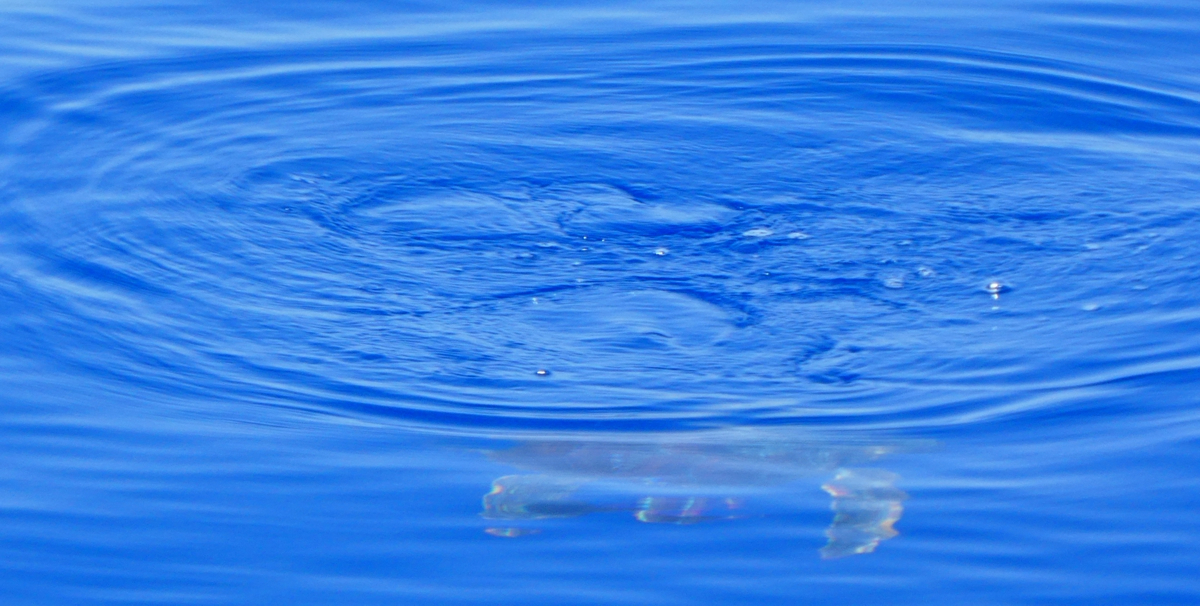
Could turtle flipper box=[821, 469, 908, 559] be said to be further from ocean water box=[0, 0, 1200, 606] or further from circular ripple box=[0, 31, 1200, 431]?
circular ripple box=[0, 31, 1200, 431]

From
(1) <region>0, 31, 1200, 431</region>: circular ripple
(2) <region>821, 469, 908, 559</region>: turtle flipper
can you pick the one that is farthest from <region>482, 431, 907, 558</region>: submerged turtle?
(1) <region>0, 31, 1200, 431</region>: circular ripple

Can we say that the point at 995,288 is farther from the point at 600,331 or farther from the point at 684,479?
the point at 684,479

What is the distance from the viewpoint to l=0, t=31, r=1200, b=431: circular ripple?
5418 millimetres

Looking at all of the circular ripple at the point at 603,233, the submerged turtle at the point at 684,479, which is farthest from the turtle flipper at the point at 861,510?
the circular ripple at the point at 603,233

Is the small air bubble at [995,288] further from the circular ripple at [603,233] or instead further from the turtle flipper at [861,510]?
the turtle flipper at [861,510]

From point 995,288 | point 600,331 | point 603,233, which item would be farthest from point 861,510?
point 603,233

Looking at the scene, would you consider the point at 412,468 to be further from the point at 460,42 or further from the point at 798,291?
the point at 460,42

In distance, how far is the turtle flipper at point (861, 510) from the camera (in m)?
4.52

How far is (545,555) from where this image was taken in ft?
14.8

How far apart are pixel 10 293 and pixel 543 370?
8.09 ft

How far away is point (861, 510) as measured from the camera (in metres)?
4.66

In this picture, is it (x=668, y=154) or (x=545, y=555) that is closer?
(x=545, y=555)

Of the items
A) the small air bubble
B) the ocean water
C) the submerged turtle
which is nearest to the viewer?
the ocean water

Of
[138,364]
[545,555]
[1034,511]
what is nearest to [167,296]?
[138,364]
